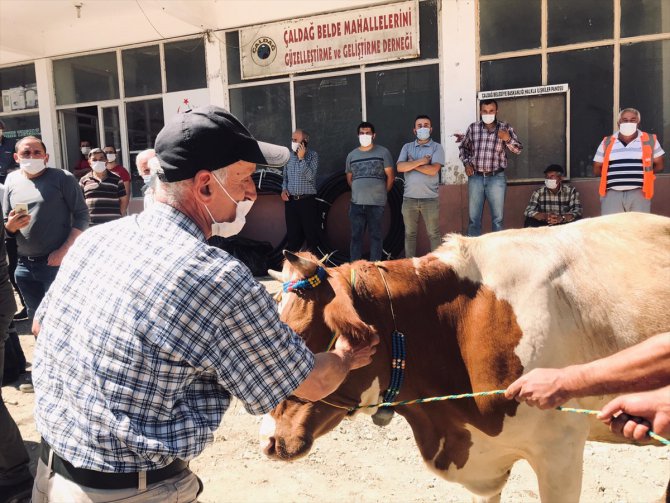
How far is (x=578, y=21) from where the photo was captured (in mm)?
7695

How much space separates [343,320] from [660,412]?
102 centimetres

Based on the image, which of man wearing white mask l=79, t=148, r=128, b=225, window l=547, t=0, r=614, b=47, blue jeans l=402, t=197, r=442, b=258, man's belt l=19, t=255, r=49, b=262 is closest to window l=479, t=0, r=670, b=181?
window l=547, t=0, r=614, b=47

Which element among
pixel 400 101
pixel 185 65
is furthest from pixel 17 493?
pixel 185 65

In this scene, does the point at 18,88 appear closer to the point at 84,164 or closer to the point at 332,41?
the point at 84,164

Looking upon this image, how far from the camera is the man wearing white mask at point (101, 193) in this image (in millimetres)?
7168

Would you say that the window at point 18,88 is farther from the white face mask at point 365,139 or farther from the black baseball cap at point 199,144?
the black baseball cap at point 199,144

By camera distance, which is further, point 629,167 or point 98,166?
point 98,166

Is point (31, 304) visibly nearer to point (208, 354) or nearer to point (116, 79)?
point (208, 354)

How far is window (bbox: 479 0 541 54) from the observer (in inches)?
310

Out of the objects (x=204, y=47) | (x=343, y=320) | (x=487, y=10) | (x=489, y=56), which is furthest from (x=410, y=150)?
(x=343, y=320)

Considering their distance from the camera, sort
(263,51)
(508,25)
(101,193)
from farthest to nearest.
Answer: (263,51) < (508,25) < (101,193)

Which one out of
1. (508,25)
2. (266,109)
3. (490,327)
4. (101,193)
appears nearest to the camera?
(490,327)

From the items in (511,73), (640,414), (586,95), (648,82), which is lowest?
(640,414)

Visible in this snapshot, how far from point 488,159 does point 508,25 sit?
2.10 meters
